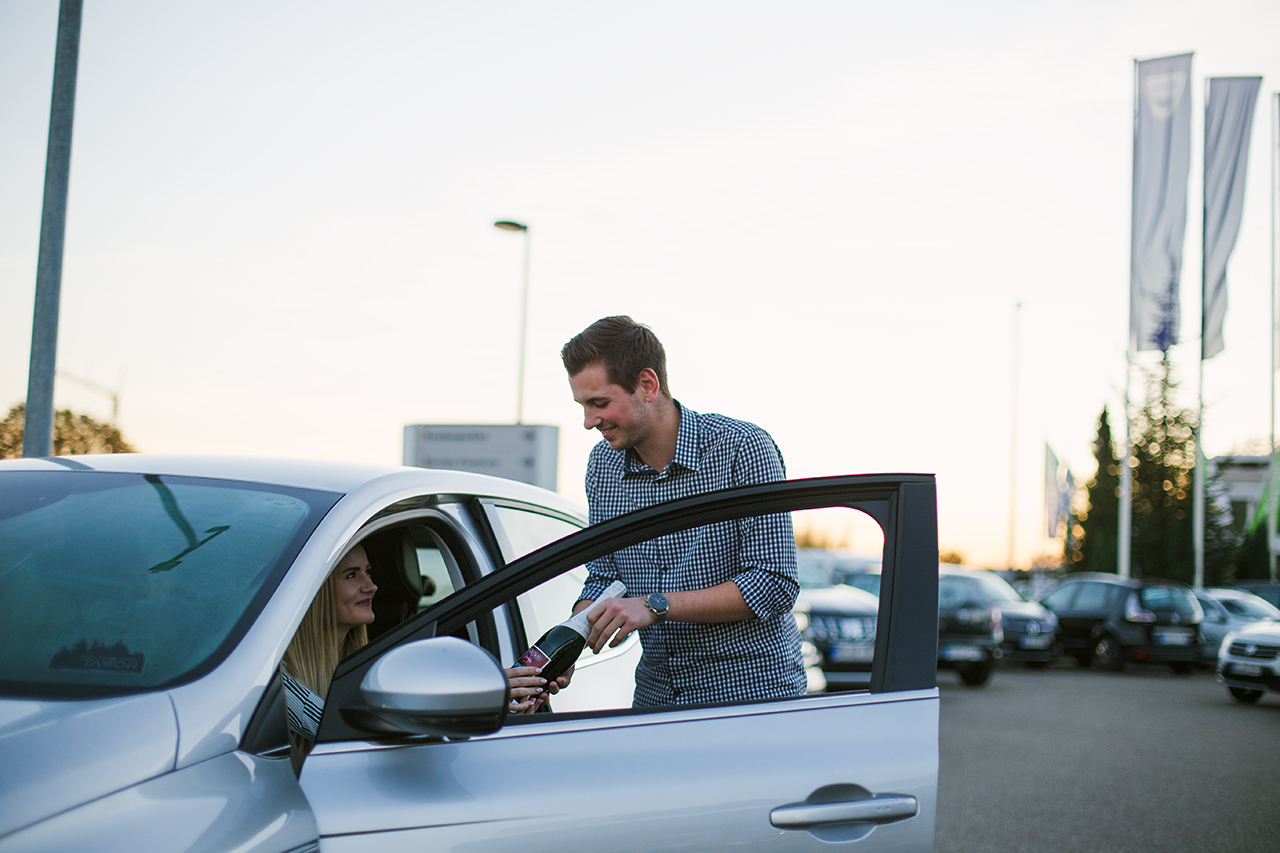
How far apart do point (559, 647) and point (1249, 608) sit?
2072cm

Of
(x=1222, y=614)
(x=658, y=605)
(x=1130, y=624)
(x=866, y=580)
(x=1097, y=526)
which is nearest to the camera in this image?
(x=658, y=605)

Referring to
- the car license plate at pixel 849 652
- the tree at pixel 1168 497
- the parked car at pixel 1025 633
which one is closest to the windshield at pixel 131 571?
the car license plate at pixel 849 652

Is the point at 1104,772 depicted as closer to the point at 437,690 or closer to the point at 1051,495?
the point at 437,690

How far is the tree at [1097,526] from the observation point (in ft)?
138

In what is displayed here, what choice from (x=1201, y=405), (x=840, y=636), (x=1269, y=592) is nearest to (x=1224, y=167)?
(x=1201, y=405)

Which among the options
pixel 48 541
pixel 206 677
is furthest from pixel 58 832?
pixel 48 541

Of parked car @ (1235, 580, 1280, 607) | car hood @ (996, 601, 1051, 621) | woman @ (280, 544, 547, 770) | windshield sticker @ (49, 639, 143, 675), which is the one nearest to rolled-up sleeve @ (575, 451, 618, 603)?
woman @ (280, 544, 547, 770)

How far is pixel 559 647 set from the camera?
7.09ft

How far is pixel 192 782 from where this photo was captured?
155 centimetres

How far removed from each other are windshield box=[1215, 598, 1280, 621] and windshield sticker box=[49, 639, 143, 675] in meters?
20.7

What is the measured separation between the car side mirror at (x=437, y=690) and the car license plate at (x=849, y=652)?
32.3ft

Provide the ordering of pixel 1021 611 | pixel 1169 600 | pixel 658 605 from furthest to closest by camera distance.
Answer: pixel 1169 600 < pixel 1021 611 < pixel 658 605

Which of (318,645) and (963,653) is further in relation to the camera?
(963,653)

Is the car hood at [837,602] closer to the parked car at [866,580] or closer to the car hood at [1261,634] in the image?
the parked car at [866,580]
